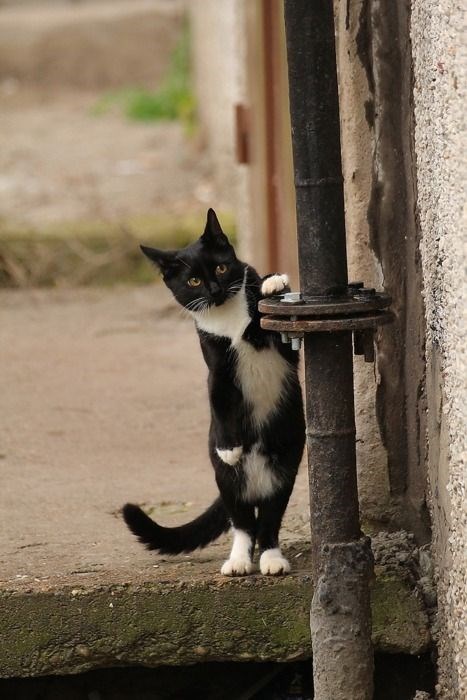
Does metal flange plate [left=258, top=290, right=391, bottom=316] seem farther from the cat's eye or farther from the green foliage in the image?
the green foliage

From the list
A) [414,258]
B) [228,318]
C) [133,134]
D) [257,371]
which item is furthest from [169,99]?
[414,258]

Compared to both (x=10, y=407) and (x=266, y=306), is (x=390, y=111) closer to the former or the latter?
(x=266, y=306)

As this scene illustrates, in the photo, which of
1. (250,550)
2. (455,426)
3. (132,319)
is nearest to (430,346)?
(455,426)

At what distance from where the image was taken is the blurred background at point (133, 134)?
5.92 metres

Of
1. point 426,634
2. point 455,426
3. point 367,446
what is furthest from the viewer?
point 367,446

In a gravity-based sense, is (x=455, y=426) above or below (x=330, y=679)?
above

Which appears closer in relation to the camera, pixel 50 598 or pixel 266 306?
pixel 266 306

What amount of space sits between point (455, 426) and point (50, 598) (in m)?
0.96

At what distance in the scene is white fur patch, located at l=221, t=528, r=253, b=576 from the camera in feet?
8.94

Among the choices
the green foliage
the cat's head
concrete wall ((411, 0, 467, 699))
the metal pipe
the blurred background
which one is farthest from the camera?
the green foliage

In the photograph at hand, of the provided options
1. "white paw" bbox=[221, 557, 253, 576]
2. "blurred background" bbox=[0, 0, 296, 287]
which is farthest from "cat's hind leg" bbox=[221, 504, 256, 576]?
"blurred background" bbox=[0, 0, 296, 287]

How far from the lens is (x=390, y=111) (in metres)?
2.69

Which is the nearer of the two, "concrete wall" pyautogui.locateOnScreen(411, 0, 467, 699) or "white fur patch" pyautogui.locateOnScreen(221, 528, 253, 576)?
"concrete wall" pyautogui.locateOnScreen(411, 0, 467, 699)

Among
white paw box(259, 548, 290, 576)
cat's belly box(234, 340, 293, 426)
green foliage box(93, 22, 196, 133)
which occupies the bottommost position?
white paw box(259, 548, 290, 576)
